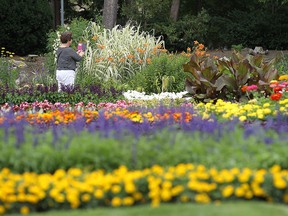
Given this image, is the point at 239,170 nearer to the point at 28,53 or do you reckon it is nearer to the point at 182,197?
the point at 182,197

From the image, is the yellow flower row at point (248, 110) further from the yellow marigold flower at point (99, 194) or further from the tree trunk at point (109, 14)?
the tree trunk at point (109, 14)

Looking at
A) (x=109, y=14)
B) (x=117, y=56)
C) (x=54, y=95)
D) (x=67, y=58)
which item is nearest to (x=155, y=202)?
(x=54, y=95)

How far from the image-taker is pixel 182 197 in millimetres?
4512

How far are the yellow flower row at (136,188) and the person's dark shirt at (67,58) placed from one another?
686cm

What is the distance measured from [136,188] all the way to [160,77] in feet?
27.1

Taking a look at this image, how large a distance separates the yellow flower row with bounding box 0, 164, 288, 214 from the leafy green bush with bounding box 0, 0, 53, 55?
17037mm

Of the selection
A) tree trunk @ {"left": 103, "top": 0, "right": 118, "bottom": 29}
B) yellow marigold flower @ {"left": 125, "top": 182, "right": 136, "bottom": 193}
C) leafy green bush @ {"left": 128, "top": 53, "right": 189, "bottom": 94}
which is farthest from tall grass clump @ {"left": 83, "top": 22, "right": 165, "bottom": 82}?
yellow marigold flower @ {"left": 125, "top": 182, "right": 136, "bottom": 193}

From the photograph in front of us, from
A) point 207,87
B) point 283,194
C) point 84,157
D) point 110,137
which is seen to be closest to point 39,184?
point 84,157

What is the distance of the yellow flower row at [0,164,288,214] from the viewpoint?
4477mm

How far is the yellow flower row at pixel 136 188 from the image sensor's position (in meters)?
4.48

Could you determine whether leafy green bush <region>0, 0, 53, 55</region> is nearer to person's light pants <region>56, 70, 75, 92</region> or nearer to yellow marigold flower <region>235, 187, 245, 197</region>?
person's light pants <region>56, 70, 75, 92</region>

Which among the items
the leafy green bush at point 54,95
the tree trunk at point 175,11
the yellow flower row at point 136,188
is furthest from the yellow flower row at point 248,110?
the tree trunk at point 175,11

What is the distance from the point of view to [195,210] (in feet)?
13.7

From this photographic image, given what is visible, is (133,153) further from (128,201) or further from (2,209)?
(2,209)
